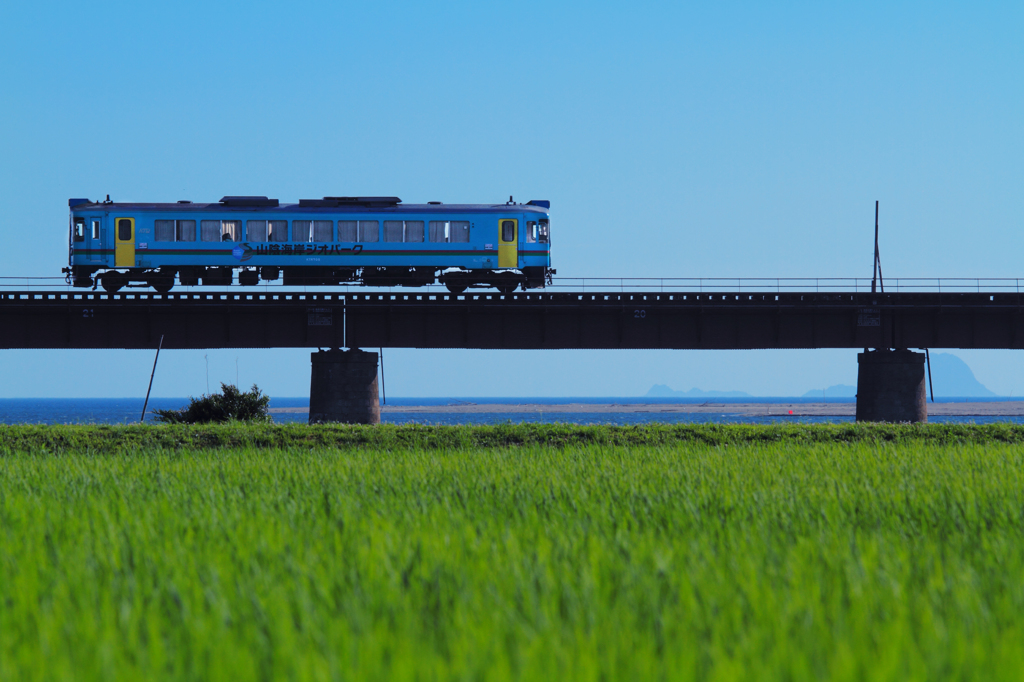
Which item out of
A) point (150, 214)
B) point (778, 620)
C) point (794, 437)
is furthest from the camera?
point (150, 214)

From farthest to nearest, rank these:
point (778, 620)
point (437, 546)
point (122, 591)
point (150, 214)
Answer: point (150, 214)
point (437, 546)
point (122, 591)
point (778, 620)

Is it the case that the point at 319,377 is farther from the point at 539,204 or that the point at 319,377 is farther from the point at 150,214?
the point at 539,204

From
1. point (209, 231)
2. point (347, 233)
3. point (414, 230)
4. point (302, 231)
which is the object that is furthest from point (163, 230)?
point (414, 230)

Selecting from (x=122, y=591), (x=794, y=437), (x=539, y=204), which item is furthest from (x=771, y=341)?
(x=122, y=591)

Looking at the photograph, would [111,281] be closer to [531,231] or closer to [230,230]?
Answer: [230,230]

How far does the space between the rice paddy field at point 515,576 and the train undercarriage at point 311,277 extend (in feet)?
81.8

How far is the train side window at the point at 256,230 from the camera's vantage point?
3494 centimetres

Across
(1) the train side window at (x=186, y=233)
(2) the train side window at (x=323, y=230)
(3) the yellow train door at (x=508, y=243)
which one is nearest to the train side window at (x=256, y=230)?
(2) the train side window at (x=323, y=230)

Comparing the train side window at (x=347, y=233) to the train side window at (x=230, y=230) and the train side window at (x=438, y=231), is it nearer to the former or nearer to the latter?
the train side window at (x=438, y=231)

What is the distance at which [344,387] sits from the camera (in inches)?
1398

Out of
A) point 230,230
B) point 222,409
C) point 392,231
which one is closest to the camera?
point 222,409

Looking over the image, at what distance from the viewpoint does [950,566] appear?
588cm

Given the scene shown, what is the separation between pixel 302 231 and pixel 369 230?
9.48ft

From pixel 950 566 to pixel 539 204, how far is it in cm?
3107
